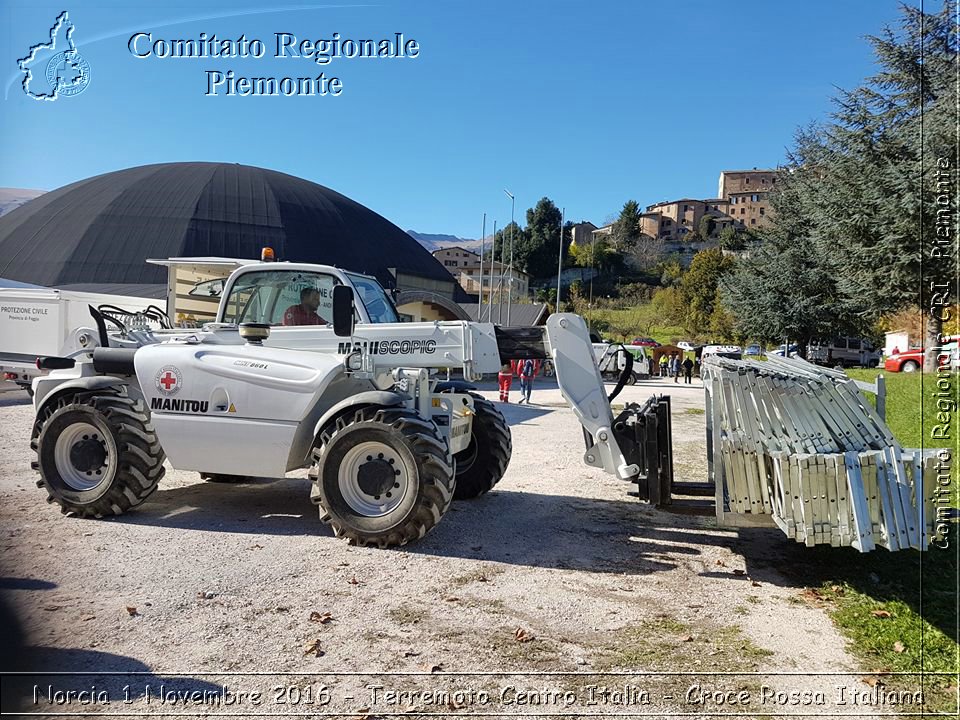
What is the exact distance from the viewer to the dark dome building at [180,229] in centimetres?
4003

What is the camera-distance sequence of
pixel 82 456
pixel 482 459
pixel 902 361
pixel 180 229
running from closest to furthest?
pixel 82 456, pixel 482 459, pixel 902 361, pixel 180 229

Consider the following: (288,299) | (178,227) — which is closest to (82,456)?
(288,299)

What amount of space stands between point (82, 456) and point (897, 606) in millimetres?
7514

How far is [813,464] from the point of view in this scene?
16.8 ft

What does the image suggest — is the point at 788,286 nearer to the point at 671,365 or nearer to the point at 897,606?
the point at 671,365

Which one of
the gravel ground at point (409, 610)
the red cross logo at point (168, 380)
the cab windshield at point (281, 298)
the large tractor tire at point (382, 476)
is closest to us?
the gravel ground at point (409, 610)

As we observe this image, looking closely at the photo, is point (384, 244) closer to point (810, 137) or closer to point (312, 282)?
point (810, 137)

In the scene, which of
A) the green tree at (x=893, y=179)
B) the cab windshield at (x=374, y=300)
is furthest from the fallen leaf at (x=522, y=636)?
the green tree at (x=893, y=179)

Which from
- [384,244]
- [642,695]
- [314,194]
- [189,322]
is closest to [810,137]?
[384,244]

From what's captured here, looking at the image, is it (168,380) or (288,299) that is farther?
(288,299)

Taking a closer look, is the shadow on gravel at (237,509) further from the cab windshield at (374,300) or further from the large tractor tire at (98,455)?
the cab windshield at (374,300)

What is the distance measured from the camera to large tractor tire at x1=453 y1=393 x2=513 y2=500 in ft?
27.3

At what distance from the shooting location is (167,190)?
4616cm

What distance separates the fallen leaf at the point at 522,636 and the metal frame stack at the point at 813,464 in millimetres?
1961
